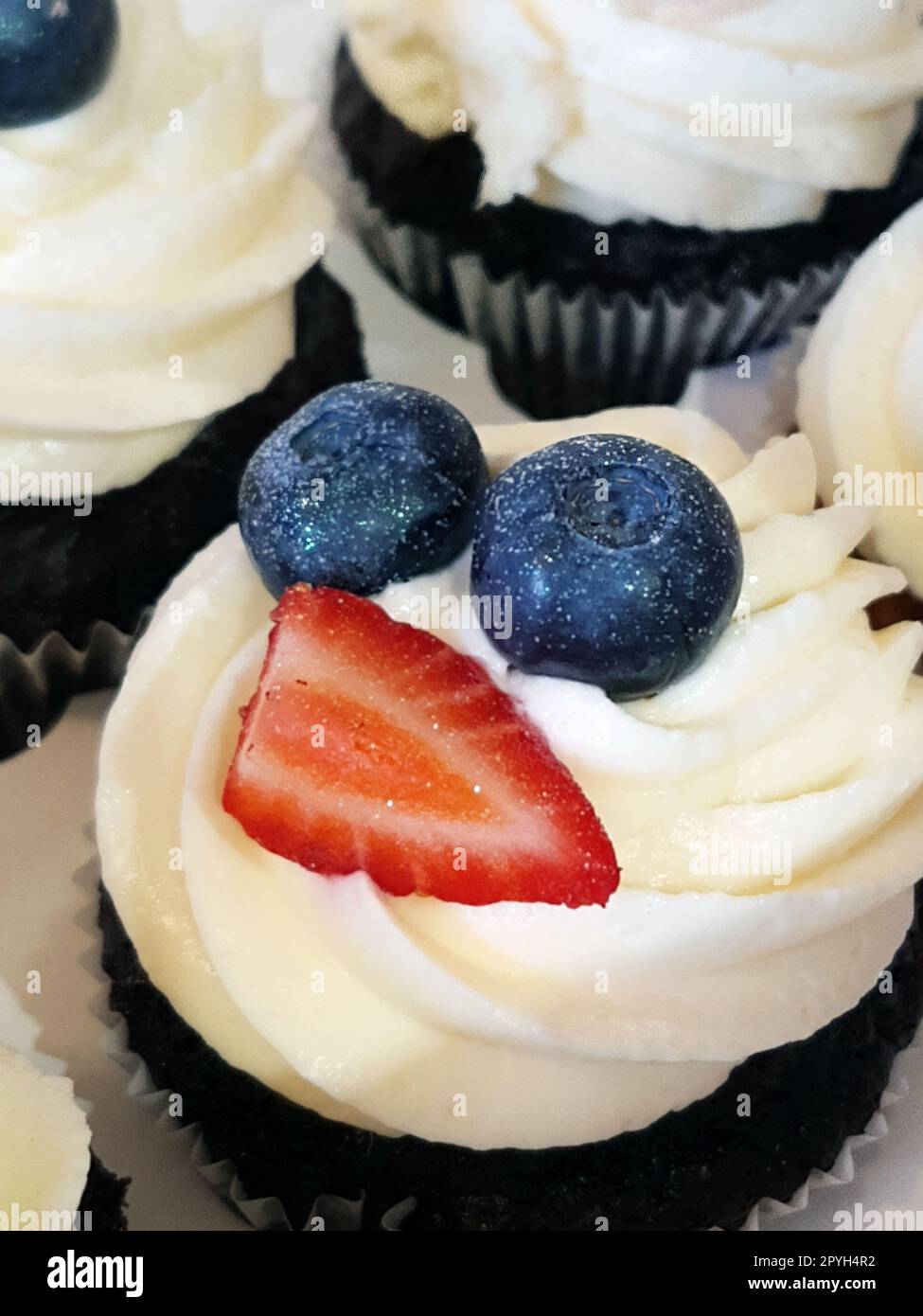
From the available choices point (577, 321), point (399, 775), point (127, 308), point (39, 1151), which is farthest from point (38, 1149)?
point (577, 321)

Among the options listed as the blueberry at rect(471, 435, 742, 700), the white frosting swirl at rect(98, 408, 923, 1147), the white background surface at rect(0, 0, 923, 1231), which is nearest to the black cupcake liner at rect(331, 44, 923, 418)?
the white background surface at rect(0, 0, 923, 1231)

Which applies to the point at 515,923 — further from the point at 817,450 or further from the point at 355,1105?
the point at 817,450

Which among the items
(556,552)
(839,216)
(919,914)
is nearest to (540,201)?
(839,216)

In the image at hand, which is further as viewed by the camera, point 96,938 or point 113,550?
point 113,550

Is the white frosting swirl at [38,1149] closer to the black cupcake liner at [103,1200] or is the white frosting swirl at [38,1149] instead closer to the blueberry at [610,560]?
the black cupcake liner at [103,1200]

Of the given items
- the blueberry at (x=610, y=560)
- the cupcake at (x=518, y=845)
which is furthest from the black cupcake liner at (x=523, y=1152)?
the blueberry at (x=610, y=560)

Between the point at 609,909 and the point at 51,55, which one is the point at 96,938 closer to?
the point at 609,909
